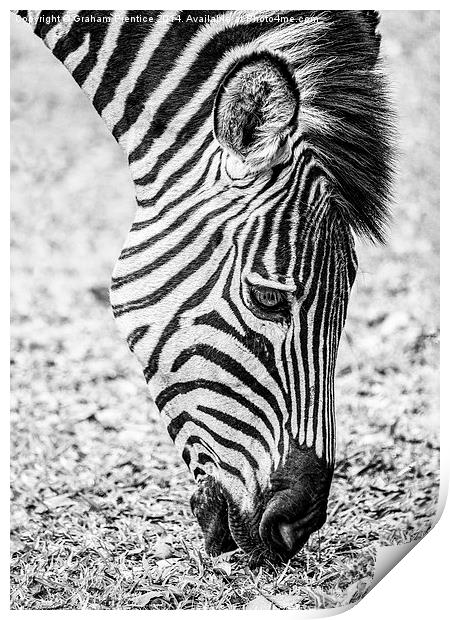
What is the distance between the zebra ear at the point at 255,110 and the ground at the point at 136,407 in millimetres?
463

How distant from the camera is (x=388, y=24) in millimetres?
2658

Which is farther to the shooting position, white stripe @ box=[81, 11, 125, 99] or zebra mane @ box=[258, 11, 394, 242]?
white stripe @ box=[81, 11, 125, 99]

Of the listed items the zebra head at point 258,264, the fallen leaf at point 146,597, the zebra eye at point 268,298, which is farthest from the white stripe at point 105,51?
the fallen leaf at point 146,597

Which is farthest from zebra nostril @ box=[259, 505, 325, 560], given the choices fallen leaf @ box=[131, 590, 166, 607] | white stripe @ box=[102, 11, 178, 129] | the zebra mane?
white stripe @ box=[102, 11, 178, 129]

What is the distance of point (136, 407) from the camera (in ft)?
12.4

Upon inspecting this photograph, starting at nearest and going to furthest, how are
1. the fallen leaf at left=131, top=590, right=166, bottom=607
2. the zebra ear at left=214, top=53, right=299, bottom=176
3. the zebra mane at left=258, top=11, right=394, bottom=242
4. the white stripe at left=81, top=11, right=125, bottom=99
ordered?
the zebra ear at left=214, top=53, right=299, bottom=176
the zebra mane at left=258, top=11, right=394, bottom=242
the white stripe at left=81, top=11, right=125, bottom=99
the fallen leaf at left=131, top=590, right=166, bottom=607

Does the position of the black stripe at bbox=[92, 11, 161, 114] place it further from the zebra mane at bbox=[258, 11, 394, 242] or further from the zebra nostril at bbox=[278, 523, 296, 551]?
the zebra nostril at bbox=[278, 523, 296, 551]

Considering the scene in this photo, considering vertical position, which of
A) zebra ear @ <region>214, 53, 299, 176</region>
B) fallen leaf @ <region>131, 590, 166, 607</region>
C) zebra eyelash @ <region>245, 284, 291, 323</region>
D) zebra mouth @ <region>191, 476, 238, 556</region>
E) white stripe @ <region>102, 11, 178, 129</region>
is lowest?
fallen leaf @ <region>131, 590, 166, 607</region>

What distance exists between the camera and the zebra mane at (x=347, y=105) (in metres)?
2.53

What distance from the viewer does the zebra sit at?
7.99 ft

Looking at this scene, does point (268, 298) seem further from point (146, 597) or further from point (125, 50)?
point (146, 597)

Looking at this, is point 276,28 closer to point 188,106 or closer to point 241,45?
point 241,45

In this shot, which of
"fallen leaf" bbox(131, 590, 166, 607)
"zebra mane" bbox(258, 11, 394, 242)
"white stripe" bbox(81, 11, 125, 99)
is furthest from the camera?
"fallen leaf" bbox(131, 590, 166, 607)

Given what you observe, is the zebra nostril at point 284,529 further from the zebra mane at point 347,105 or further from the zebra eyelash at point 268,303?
the zebra mane at point 347,105
